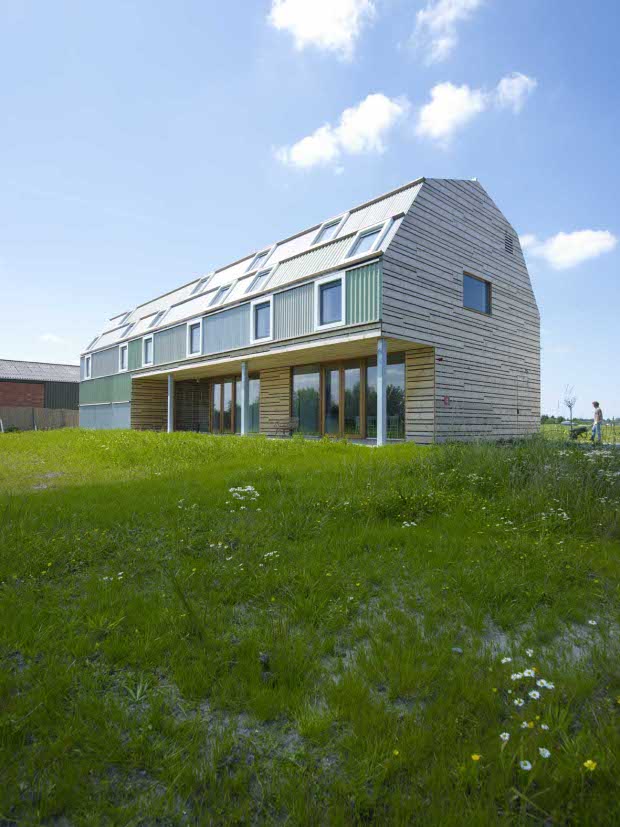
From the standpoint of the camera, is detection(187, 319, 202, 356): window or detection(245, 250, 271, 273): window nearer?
detection(245, 250, 271, 273): window

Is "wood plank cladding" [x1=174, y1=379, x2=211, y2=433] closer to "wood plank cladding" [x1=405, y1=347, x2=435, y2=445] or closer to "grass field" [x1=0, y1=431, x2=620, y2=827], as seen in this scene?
"wood plank cladding" [x1=405, y1=347, x2=435, y2=445]

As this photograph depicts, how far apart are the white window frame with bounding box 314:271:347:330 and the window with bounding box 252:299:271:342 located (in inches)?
102

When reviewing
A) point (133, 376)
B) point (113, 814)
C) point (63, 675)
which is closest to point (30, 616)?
point (63, 675)

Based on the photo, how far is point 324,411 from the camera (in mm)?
15555

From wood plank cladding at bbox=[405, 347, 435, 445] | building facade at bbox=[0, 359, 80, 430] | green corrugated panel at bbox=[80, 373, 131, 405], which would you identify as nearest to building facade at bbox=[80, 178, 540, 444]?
wood plank cladding at bbox=[405, 347, 435, 445]

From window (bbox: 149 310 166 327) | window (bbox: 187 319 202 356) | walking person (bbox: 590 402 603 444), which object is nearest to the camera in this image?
walking person (bbox: 590 402 603 444)

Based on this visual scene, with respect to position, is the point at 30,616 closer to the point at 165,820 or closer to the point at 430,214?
the point at 165,820

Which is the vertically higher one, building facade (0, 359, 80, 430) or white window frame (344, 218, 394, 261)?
white window frame (344, 218, 394, 261)

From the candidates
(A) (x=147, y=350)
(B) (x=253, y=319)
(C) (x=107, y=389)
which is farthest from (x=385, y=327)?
(C) (x=107, y=389)

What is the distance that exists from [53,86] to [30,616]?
10458mm

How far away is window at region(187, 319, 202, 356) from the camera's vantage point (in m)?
18.5

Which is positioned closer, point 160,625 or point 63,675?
point 63,675

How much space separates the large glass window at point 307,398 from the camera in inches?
626

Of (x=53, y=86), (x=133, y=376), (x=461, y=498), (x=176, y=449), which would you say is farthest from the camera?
(x=133, y=376)
